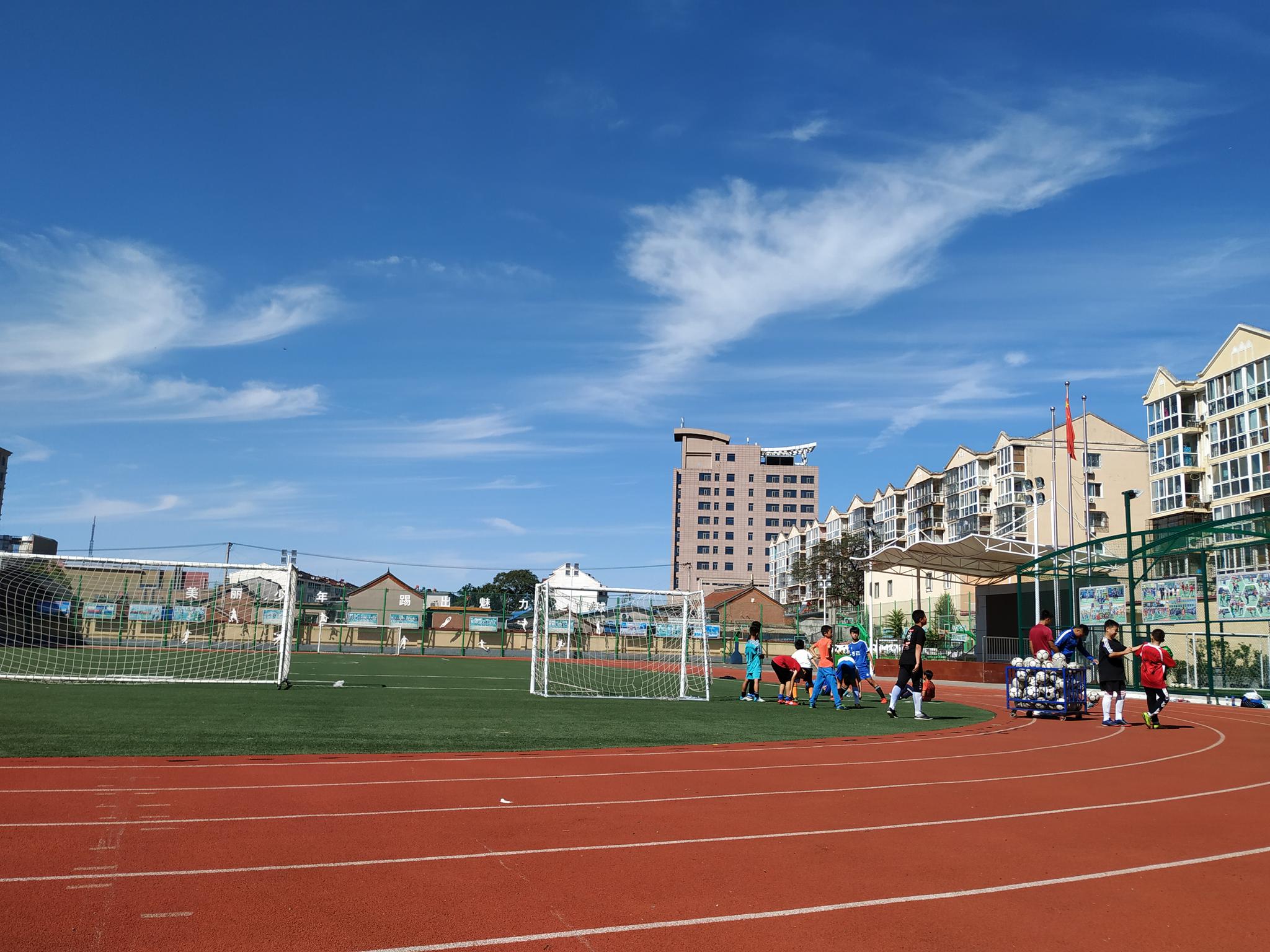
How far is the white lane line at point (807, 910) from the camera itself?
4508 mm

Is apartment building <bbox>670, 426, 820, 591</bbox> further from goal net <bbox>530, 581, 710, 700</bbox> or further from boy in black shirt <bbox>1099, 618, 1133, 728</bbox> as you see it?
boy in black shirt <bbox>1099, 618, 1133, 728</bbox>

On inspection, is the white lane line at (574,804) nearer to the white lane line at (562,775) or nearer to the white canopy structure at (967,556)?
the white lane line at (562,775)

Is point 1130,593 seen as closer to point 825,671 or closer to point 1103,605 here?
point 1103,605

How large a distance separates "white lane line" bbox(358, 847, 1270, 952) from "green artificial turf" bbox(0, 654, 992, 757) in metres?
6.37

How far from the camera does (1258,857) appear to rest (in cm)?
651

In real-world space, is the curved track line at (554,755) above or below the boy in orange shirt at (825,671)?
below

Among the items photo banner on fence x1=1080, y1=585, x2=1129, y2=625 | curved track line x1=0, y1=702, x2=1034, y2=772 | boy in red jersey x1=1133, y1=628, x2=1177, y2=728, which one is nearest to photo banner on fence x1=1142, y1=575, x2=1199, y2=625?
photo banner on fence x1=1080, y1=585, x2=1129, y2=625

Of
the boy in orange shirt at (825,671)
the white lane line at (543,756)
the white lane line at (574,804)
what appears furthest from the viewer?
the boy in orange shirt at (825,671)

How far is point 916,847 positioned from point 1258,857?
2347 millimetres

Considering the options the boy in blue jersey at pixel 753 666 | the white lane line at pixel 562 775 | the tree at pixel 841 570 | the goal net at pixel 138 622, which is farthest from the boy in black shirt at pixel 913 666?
the tree at pixel 841 570

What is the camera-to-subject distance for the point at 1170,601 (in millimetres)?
23391

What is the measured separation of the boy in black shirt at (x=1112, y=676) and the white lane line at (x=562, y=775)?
15.5 ft

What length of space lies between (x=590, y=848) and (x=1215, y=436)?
205ft

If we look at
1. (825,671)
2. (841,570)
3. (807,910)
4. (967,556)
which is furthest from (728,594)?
(807,910)
